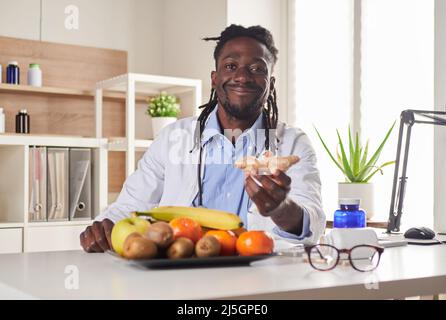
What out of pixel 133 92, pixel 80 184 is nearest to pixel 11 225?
pixel 80 184

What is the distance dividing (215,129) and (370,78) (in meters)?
1.92

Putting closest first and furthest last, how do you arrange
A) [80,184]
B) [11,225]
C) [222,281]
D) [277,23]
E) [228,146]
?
[222,281] < [228,146] < [11,225] < [80,184] < [277,23]

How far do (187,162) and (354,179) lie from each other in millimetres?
1593

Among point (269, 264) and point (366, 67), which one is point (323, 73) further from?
point (269, 264)

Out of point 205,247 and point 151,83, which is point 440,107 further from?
point 205,247

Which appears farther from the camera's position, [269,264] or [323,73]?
[323,73]

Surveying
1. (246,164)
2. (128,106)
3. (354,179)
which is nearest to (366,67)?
(354,179)

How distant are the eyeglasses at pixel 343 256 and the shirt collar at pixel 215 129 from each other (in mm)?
698

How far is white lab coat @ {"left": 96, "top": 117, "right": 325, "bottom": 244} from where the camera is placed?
2.05m

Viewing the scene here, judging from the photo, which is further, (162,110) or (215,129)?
(162,110)

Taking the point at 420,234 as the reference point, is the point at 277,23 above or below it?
above

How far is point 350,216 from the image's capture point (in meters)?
2.08

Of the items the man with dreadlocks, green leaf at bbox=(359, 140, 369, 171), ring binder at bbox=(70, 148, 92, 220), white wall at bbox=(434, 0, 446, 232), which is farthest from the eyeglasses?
ring binder at bbox=(70, 148, 92, 220)

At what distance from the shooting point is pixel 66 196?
11.9 ft
